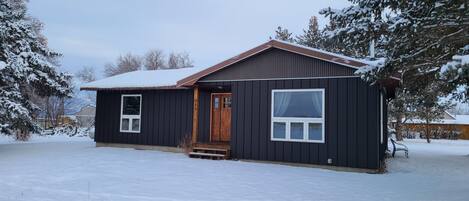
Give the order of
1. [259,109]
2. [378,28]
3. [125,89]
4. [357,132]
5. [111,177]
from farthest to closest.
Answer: [125,89]
[259,109]
[357,132]
[111,177]
[378,28]

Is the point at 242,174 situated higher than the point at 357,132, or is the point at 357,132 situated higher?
the point at 357,132

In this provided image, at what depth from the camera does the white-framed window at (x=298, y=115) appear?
996 centimetres

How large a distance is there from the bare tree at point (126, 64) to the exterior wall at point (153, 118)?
106 ft

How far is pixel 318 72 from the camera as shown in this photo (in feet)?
32.8

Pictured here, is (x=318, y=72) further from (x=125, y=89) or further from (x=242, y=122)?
(x=125, y=89)

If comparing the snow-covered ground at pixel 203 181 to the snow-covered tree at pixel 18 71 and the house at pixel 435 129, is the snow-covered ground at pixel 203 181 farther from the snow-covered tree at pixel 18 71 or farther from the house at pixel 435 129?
the house at pixel 435 129

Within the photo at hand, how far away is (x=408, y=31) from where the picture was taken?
21.1ft

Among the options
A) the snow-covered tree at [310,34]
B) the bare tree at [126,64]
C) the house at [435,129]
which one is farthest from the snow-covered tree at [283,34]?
the bare tree at [126,64]

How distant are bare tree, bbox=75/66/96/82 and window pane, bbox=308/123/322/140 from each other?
4862 centimetres

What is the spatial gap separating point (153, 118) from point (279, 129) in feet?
16.5

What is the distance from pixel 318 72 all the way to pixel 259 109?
1.96 metres

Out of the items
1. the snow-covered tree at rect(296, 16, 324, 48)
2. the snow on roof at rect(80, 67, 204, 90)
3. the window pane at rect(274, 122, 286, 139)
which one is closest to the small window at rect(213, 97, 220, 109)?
the snow on roof at rect(80, 67, 204, 90)

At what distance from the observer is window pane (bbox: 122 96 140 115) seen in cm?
1382

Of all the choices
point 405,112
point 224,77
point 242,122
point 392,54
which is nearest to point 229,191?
point 392,54
